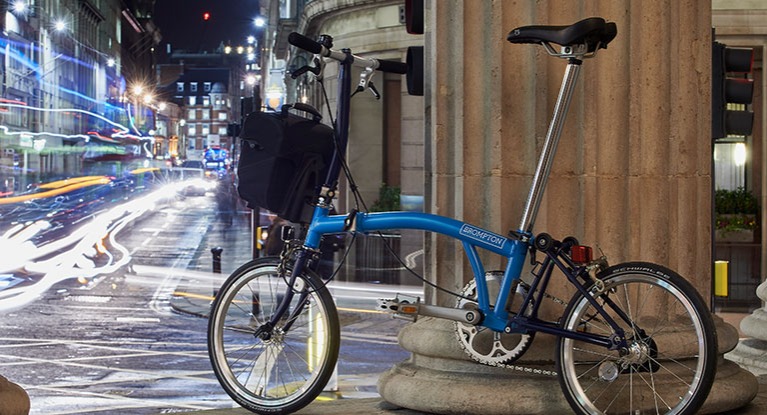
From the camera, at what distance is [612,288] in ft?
16.2

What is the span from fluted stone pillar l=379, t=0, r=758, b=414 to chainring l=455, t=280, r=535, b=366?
201mm

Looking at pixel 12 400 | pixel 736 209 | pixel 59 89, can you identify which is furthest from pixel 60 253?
pixel 59 89

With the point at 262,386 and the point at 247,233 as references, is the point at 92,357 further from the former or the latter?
the point at 247,233

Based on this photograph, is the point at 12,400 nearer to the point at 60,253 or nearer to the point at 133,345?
the point at 133,345

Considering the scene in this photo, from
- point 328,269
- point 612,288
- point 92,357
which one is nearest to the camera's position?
point 612,288

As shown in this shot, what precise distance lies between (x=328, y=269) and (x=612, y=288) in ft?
75.3

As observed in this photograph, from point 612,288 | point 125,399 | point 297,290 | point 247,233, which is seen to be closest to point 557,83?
point 612,288

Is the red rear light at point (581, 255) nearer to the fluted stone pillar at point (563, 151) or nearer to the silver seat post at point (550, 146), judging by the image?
the silver seat post at point (550, 146)

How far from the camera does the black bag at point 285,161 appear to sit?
570 cm

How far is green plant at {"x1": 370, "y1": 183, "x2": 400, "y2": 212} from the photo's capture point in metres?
31.2

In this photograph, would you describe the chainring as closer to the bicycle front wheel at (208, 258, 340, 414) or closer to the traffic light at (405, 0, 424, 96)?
the bicycle front wheel at (208, 258, 340, 414)

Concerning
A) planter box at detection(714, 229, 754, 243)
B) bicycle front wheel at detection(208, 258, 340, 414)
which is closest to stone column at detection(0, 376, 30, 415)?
bicycle front wheel at detection(208, 258, 340, 414)

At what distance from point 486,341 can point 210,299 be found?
18.9 m

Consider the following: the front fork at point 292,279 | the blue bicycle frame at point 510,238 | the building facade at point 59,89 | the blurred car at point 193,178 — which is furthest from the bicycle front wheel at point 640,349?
the blurred car at point 193,178
